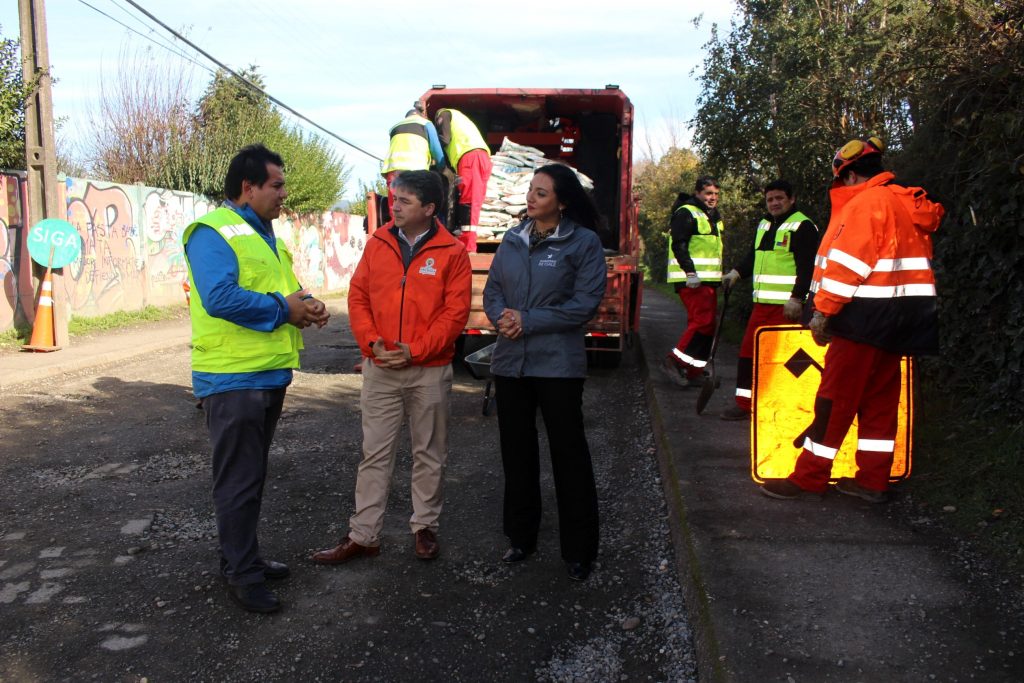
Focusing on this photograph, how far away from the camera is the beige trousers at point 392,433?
3.88 metres

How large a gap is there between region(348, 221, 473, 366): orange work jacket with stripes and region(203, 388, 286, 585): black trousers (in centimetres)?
60

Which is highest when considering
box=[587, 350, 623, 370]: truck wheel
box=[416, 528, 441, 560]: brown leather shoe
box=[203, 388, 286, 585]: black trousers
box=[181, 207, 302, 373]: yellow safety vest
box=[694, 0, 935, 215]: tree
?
box=[694, 0, 935, 215]: tree

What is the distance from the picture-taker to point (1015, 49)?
4.65 metres

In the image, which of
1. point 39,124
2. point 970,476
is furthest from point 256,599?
point 39,124

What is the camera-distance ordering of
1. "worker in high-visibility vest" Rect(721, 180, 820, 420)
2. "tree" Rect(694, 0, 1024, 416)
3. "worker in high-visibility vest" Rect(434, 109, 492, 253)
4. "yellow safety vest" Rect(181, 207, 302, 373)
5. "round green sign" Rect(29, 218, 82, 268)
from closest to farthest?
"yellow safety vest" Rect(181, 207, 302, 373), "tree" Rect(694, 0, 1024, 416), "worker in high-visibility vest" Rect(721, 180, 820, 420), "worker in high-visibility vest" Rect(434, 109, 492, 253), "round green sign" Rect(29, 218, 82, 268)

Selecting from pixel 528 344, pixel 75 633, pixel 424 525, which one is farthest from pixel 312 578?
pixel 528 344

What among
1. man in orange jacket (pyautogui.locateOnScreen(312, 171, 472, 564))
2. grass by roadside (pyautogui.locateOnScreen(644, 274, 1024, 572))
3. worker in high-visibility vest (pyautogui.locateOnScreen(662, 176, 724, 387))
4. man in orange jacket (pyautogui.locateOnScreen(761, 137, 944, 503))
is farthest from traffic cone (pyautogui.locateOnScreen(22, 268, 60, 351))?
grass by roadside (pyautogui.locateOnScreen(644, 274, 1024, 572))

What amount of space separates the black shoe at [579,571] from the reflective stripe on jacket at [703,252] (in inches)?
155

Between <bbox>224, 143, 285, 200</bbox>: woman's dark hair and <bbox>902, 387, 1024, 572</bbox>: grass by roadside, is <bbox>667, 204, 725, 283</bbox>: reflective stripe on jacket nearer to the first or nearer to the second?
<bbox>902, 387, 1024, 572</bbox>: grass by roadside

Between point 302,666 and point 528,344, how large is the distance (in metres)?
1.58

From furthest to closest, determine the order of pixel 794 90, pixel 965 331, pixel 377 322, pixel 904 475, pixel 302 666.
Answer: pixel 794 90
pixel 965 331
pixel 904 475
pixel 377 322
pixel 302 666

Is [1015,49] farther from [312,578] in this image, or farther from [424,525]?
[312,578]

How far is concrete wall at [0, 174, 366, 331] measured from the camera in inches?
440

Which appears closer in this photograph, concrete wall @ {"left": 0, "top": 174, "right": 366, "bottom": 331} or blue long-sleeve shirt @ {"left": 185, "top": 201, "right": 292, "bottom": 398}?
blue long-sleeve shirt @ {"left": 185, "top": 201, "right": 292, "bottom": 398}
